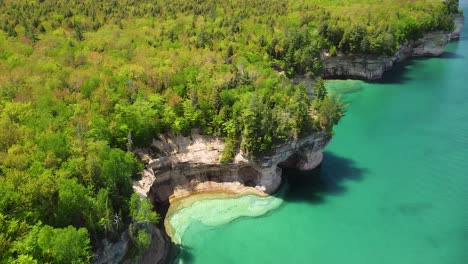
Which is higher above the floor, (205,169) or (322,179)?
(205,169)

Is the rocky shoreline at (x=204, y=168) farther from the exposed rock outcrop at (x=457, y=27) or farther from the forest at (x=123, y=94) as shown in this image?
the exposed rock outcrop at (x=457, y=27)

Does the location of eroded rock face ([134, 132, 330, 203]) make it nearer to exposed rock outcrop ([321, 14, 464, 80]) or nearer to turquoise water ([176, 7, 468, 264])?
turquoise water ([176, 7, 468, 264])

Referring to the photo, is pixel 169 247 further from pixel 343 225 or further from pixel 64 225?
pixel 343 225

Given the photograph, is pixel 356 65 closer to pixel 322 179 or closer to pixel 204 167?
pixel 322 179

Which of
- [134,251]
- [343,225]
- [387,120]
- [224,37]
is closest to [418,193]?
[343,225]

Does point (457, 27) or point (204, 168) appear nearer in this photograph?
point (204, 168)

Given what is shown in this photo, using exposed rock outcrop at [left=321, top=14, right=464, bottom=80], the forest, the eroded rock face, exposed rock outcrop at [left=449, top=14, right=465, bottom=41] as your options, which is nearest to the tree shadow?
the eroded rock face

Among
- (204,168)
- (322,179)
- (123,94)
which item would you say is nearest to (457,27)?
(322,179)
